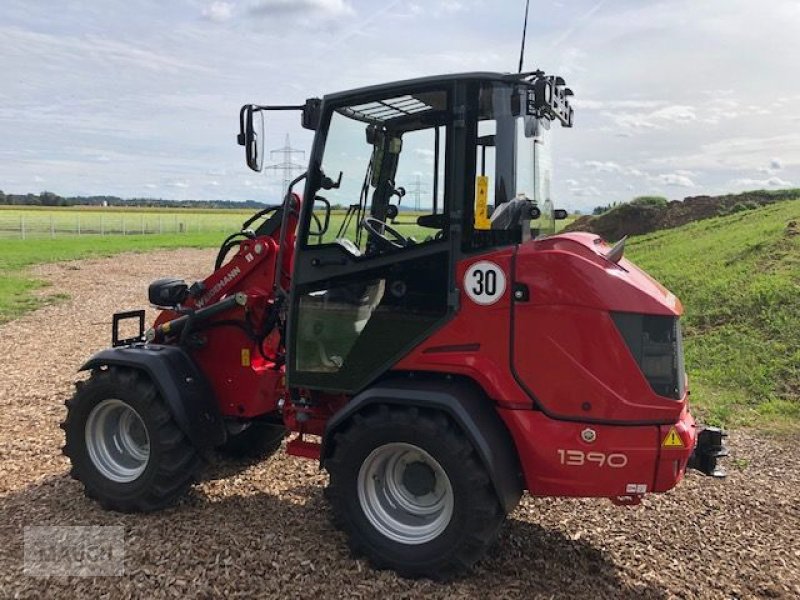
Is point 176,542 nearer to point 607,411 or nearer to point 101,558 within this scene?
point 101,558

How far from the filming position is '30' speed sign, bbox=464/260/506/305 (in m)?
3.98

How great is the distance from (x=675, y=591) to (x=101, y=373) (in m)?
3.94

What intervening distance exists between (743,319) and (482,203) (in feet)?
26.6

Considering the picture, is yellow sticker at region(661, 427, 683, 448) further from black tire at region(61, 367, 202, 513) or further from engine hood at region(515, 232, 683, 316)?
black tire at region(61, 367, 202, 513)

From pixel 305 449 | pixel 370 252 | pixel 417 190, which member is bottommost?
pixel 305 449

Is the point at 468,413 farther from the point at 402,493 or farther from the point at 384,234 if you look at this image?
the point at 384,234

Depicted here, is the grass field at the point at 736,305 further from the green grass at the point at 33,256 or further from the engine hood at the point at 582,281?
the engine hood at the point at 582,281

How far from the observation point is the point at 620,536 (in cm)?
479

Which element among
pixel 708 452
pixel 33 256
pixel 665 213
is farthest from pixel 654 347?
pixel 665 213

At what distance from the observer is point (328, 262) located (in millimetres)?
4457

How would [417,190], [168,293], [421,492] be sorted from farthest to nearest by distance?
[168,293], [417,190], [421,492]

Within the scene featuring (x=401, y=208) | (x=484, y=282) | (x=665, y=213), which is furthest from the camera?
(x=665, y=213)

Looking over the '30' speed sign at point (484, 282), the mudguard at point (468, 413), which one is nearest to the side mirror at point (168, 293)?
the mudguard at point (468, 413)

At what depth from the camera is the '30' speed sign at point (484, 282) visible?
13.1 feet
